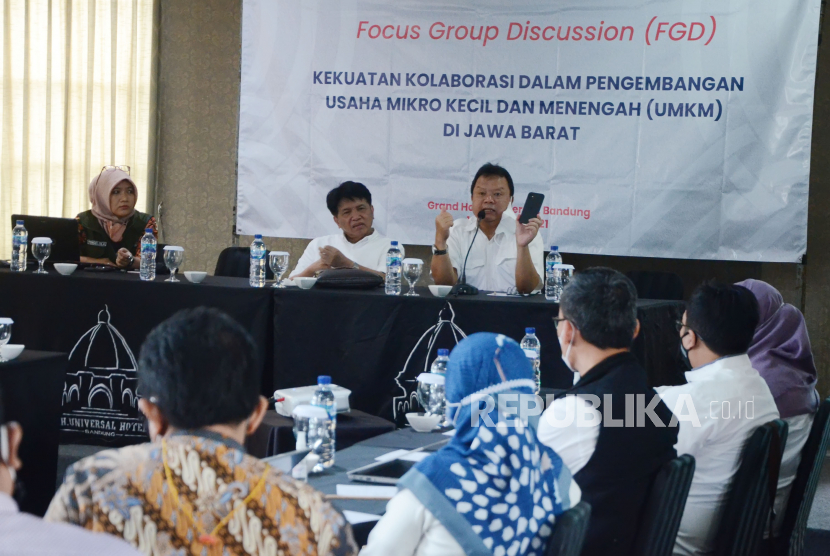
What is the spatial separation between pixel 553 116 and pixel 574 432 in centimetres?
330

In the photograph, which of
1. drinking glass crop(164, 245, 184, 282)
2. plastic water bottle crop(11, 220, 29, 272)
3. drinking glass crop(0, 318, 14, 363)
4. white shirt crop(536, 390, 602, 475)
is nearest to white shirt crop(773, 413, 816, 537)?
white shirt crop(536, 390, 602, 475)

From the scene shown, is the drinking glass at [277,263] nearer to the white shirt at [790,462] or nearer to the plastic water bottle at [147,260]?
the plastic water bottle at [147,260]

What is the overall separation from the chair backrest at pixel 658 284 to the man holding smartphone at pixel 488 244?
75cm

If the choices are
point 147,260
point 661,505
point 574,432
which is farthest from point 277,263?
point 661,505

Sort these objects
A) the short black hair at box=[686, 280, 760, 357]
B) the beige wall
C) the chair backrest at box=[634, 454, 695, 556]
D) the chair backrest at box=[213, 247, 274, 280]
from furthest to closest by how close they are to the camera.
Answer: the beige wall → the chair backrest at box=[213, 247, 274, 280] → the short black hair at box=[686, 280, 760, 357] → the chair backrest at box=[634, 454, 695, 556]

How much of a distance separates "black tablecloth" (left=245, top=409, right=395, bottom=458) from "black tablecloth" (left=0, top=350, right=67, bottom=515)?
83 centimetres

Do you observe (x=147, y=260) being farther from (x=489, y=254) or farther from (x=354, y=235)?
(x=489, y=254)

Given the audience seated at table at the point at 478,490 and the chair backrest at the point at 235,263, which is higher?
the chair backrest at the point at 235,263

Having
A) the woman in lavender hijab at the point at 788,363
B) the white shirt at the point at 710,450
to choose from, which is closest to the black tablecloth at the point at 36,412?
the white shirt at the point at 710,450

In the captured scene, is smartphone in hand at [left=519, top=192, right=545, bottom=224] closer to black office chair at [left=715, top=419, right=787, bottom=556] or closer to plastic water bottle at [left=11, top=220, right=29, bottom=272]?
black office chair at [left=715, top=419, right=787, bottom=556]

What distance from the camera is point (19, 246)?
4012 millimetres

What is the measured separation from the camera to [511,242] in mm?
4152

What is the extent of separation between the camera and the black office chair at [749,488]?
2.08 meters

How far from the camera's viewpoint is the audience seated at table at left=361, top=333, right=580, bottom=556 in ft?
4.78
